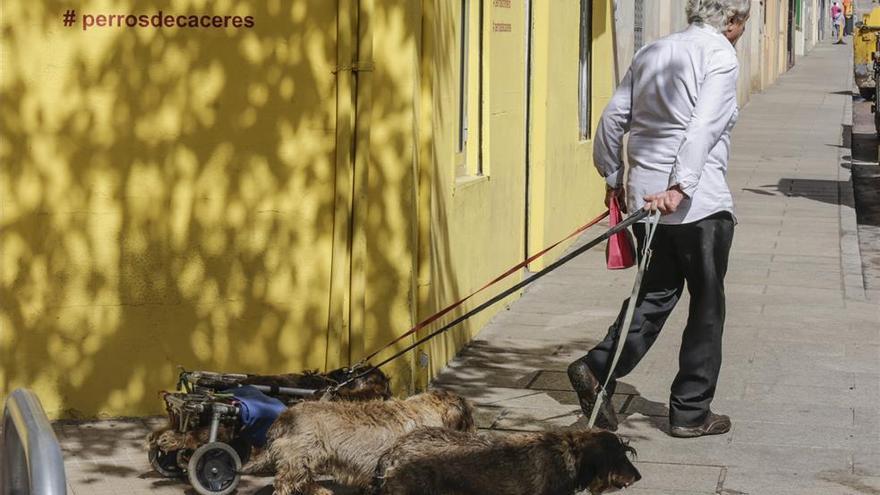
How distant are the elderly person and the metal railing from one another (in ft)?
12.3

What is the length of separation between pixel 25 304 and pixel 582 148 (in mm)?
7185

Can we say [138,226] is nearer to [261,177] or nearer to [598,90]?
[261,177]

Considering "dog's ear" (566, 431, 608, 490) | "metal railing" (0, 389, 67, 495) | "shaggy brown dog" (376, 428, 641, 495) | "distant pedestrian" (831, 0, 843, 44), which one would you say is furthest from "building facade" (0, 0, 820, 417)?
"distant pedestrian" (831, 0, 843, 44)

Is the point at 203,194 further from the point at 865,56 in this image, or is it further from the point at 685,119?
the point at 865,56

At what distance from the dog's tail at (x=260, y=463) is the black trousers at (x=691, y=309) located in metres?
1.71

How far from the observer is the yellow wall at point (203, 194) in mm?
6914

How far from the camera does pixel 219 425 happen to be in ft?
18.8

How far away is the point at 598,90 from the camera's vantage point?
14.1 meters

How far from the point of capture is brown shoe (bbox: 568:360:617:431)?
22.2ft

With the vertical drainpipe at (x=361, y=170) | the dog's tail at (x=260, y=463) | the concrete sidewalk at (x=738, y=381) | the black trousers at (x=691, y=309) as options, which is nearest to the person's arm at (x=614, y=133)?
the black trousers at (x=691, y=309)

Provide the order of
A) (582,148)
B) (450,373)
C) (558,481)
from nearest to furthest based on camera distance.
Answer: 1. (558,481)
2. (450,373)
3. (582,148)

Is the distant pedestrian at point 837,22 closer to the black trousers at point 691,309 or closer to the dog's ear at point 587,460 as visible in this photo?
the black trousers at point 691,309

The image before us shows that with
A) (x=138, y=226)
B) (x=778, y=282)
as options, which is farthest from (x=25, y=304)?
(x=778, y=282)

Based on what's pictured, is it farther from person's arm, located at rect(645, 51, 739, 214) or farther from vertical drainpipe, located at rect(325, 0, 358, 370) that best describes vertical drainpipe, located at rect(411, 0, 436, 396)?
person's arm, located at rect(645, 51, 739, 214)
